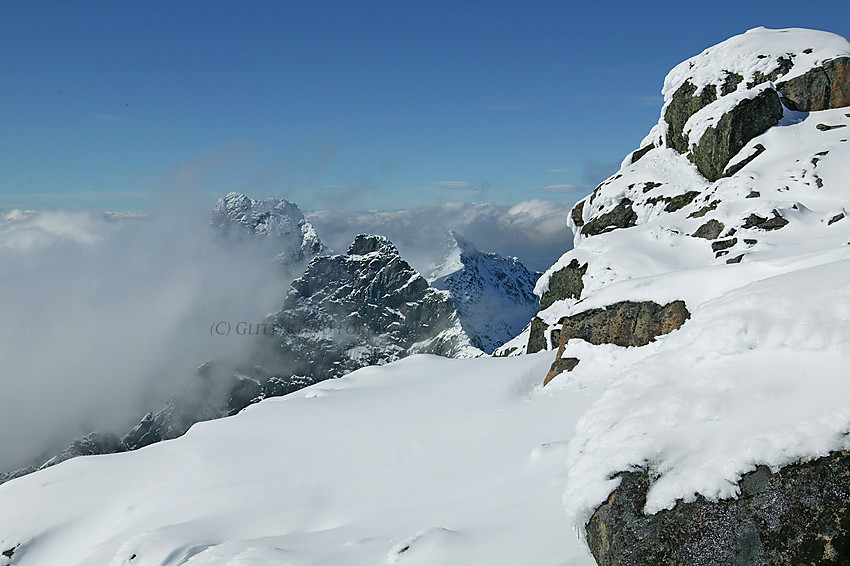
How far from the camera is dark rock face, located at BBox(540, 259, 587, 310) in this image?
28484 mm

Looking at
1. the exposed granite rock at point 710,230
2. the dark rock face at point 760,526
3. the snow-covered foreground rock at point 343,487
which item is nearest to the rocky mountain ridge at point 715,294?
the dark rock face at point 760,526

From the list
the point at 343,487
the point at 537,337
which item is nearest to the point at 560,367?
the point at 343,487

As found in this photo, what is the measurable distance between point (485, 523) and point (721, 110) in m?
35.2

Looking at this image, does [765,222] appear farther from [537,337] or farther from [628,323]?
[628,323]

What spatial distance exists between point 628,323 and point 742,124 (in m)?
25.3

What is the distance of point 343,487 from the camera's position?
12602mm

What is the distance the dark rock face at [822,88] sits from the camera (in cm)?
3353

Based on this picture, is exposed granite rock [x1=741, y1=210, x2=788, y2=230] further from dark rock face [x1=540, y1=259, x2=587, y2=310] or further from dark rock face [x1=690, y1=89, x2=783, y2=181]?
dark rock face [x1=690, y1=89, x2=783, y2=181]

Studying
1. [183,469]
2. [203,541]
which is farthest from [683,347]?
[183,469]

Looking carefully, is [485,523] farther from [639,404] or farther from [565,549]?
[639,404]

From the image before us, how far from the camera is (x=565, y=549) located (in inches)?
277

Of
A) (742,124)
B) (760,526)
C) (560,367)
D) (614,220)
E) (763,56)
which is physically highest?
(763,56)

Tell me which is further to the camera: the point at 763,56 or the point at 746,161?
the point at 763,56

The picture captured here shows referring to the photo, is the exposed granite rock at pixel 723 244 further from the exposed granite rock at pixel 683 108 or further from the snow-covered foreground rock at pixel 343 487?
the exposed granite rock at pixel 683 108
